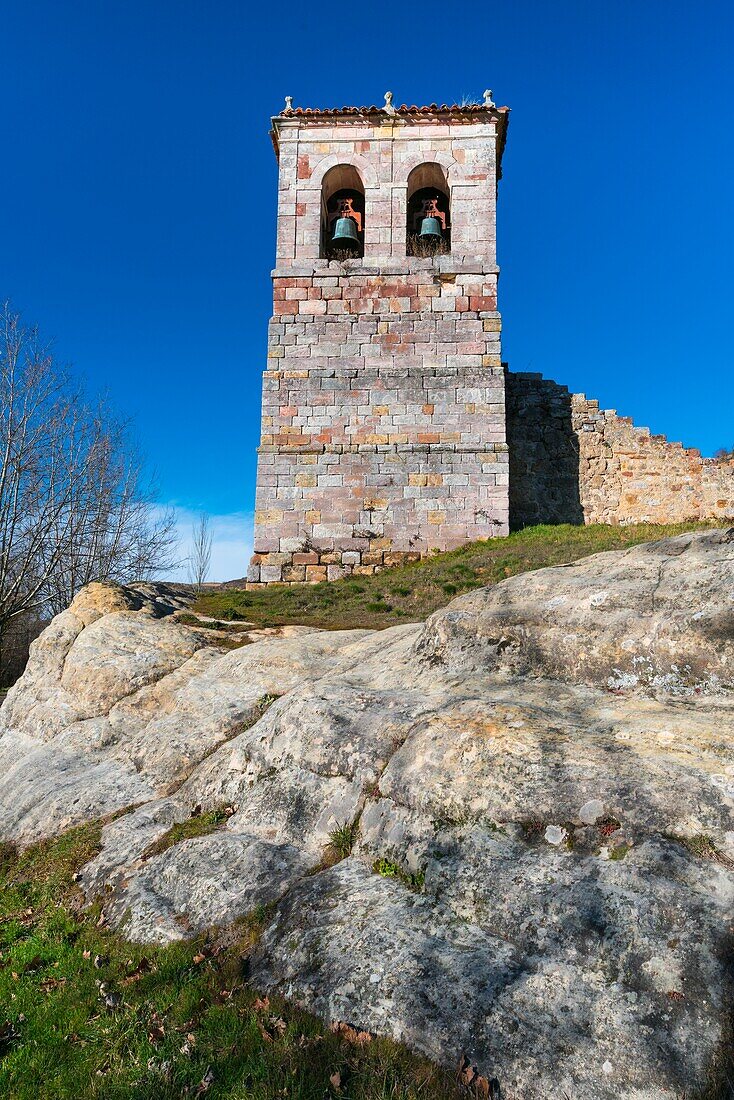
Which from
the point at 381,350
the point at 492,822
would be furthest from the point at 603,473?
the point at 492,822

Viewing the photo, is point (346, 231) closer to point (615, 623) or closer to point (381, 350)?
point (381, 350)

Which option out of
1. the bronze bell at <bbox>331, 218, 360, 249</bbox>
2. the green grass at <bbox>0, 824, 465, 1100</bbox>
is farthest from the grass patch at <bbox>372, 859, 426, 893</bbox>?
the bronze bell at <bbox>331, 218, 360, 249</bbox>

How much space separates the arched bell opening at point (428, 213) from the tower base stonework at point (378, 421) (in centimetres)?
73

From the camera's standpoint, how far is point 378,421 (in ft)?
53.5

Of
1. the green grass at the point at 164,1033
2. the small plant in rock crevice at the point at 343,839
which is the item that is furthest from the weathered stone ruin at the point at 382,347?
the green grass at the point at 164,1033

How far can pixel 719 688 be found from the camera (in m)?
4.10

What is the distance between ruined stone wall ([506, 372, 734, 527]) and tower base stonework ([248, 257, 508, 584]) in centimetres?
297

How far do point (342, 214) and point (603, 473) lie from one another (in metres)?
9.52

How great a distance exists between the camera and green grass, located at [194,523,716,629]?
35.2 feet

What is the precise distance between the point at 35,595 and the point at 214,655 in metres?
15.3

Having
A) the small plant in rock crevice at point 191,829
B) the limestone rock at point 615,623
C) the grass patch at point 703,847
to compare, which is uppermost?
the limestone rock at point 615,623

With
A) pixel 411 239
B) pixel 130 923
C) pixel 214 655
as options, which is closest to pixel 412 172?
pixel 411 239

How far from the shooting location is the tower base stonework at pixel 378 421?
52.2 ft

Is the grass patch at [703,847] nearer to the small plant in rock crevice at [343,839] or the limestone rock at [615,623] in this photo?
the limestone rock at [615,623]
